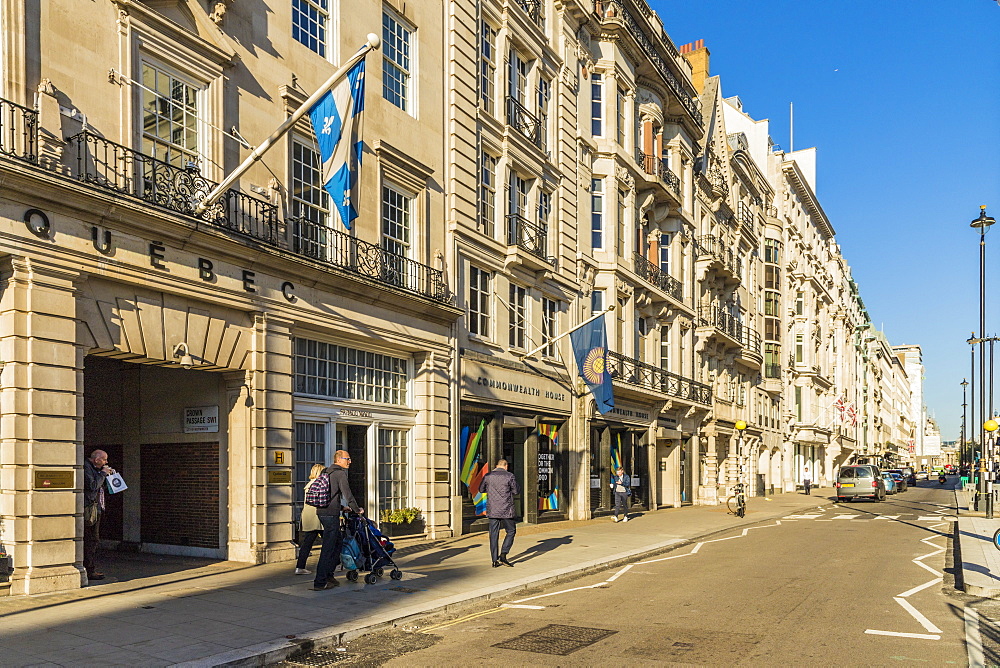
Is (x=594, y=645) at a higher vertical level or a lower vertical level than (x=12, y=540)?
lower

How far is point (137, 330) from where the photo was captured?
1311 centimetres

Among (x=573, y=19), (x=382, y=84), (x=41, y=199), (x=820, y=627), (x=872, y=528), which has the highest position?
(x=573, y=19)

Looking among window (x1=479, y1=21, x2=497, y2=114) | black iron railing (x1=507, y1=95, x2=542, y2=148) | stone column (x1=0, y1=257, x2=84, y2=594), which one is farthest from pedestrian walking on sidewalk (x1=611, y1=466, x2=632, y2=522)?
stone column (x1=0, y1=257, x2=84, y2=594)

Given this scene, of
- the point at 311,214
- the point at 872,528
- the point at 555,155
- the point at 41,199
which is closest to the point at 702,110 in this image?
the point at 555,155

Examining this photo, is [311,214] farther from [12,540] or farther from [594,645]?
[594,645]

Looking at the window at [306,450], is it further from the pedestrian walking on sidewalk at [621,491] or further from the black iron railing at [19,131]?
the pedestrian walking on sidewalk at [621,491]

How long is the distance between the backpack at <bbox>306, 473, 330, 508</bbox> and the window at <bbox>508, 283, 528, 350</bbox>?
43.4ft

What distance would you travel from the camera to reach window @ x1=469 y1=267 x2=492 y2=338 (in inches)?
906

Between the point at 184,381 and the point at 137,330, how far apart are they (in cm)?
285

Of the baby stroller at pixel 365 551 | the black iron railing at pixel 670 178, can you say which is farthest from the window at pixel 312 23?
the black iron railing at pixel 670 178

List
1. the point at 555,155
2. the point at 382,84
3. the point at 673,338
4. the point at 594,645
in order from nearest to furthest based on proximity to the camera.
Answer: the point at 594,645, the point at 382,84, the point at 555,155, the point at 673,338

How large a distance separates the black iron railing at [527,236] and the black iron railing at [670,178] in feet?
36.7

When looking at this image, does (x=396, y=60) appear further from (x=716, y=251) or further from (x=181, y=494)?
(x=716, y=251)

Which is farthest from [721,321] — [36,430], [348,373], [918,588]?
[36,430]
